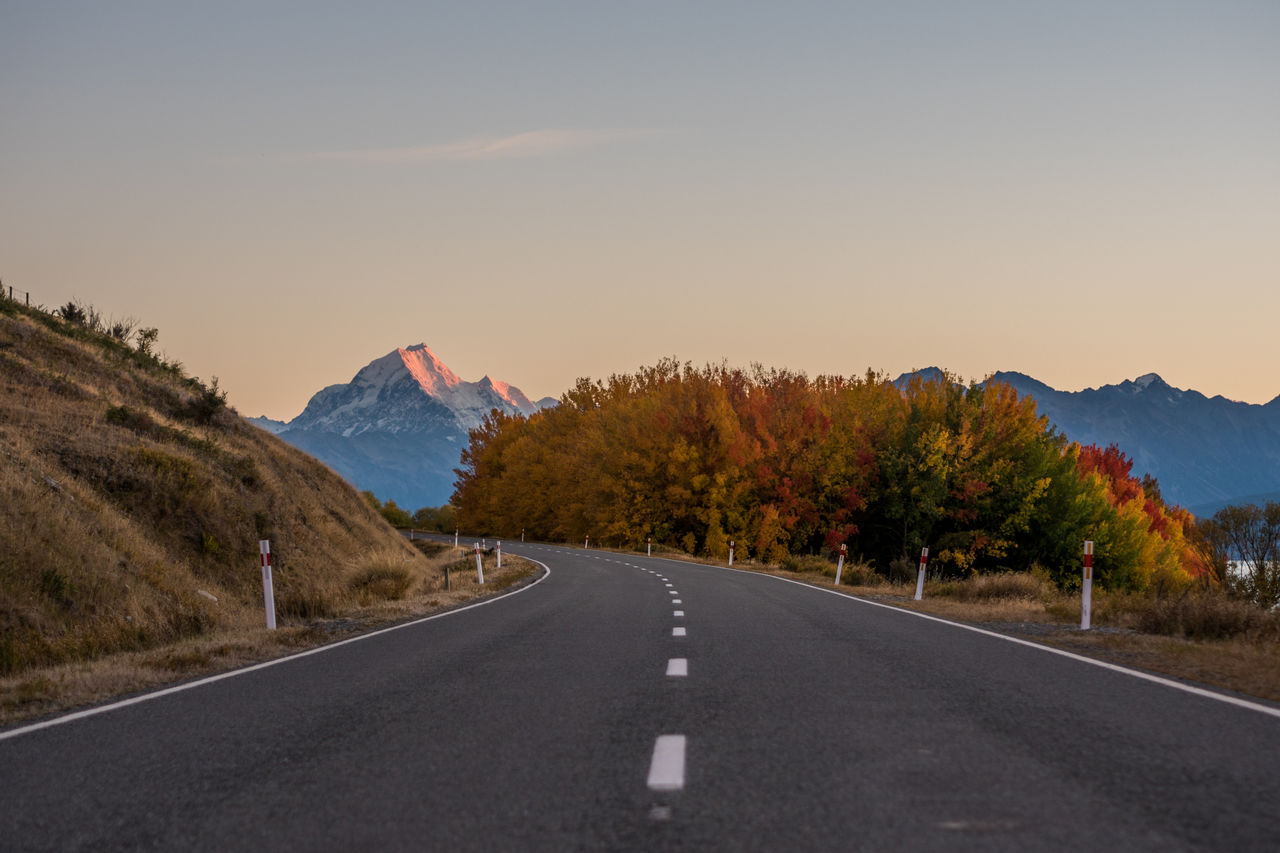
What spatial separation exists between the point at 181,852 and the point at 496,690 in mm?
4418

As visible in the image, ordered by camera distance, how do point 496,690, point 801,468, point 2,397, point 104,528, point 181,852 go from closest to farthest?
point 181,852 < point 496,690 < point 104,528 < point 2,397 < point 801,468

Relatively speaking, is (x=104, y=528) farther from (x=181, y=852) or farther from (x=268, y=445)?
(x=268, y=445)

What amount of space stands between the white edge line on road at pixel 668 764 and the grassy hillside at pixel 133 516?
8.98 meters

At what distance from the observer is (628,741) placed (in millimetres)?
6359

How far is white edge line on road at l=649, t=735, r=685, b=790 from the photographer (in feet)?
17.1

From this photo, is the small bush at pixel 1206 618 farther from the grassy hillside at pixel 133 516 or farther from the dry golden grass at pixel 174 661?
the grassy hillside at pixel 133 516

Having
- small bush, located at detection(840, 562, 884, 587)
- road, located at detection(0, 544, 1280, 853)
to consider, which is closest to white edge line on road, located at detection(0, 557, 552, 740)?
road, located at detection(0, 544, 1280, 853)

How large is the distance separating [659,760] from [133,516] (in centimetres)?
1776

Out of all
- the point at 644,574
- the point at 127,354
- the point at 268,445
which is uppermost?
the point at 127,354

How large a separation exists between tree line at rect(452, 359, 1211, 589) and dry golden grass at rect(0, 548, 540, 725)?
44357 millimetres

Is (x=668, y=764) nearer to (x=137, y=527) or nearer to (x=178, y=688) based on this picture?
(x=178, y=688)

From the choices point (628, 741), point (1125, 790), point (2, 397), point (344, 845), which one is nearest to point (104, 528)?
point (2, 397)

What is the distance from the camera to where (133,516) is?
20594 millimetres

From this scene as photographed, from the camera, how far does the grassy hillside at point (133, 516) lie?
14562 millimetres
